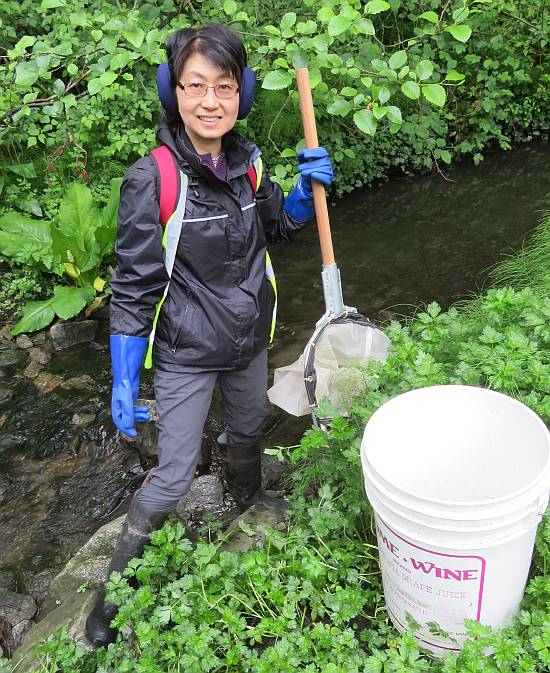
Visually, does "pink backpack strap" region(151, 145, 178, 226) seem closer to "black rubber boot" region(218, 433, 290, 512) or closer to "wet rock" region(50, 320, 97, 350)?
"black rubber boot" region(218, 433, 290, 512)

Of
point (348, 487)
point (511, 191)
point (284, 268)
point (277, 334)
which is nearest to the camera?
point (348, 487)

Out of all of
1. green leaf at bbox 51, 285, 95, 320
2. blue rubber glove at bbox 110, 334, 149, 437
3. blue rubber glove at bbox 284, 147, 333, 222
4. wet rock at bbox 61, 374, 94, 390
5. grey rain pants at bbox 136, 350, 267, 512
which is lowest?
wet rock at bbox 61, 374, 94, 390

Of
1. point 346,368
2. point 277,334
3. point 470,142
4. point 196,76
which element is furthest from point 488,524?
point 470,142

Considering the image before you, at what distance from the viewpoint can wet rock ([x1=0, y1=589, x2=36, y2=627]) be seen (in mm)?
2717

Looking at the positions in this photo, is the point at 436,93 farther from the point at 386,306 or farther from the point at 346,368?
the point at 386,306

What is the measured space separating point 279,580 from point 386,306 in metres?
3.27

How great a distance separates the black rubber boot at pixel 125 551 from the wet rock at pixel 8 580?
0.84 meters

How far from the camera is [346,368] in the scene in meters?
2.66

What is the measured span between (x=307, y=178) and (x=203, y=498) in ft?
6.26

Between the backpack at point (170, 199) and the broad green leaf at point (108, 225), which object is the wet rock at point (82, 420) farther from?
the backpack at point (170, 199)

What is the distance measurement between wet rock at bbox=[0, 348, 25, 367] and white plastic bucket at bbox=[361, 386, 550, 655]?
3746 millimetres

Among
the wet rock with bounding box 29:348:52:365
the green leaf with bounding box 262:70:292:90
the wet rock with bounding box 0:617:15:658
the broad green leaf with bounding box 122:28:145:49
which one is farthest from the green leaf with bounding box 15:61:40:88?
the wet rock with bounding box 0:617:15:658

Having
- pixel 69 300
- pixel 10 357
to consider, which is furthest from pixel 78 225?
pixel 10 357

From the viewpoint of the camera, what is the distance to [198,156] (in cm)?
214
